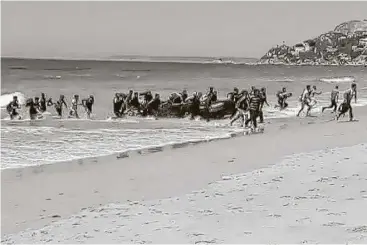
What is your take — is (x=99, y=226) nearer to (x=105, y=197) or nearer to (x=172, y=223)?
(x=172, y=223)

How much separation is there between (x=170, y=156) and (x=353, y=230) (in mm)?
2863

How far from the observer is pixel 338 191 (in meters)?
3.01

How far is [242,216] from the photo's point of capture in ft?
8.64

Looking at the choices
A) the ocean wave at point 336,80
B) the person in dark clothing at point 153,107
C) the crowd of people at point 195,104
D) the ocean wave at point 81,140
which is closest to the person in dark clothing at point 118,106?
the crowd of people at point 195,104

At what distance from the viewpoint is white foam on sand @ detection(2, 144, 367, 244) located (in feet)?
7.54

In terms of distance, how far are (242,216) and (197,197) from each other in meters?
0.60

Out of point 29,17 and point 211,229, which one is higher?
point 29,17

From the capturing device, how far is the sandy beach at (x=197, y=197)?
7.87 feet

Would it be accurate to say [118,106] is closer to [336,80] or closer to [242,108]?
[242,108]

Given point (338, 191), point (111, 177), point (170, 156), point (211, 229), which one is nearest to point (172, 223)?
point (211, 229)

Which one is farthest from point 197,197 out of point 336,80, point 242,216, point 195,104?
point 336,80

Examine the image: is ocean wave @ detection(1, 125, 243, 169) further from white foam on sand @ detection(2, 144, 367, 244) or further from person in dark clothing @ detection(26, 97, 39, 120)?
white foam on sand @ detection(2, 144, 367, 244)

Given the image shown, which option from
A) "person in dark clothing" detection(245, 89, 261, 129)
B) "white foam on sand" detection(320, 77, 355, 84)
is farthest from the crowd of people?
"white foam on sand" detection(320, 77, 355, 84)

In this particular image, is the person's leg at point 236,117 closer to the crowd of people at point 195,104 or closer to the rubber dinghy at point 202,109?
the crowd of people at point 195,104
